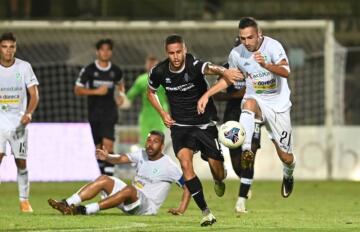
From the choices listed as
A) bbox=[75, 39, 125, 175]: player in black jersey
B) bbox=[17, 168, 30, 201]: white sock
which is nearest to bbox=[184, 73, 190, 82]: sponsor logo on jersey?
bbox=[17, 168, 30, 201]: white sock

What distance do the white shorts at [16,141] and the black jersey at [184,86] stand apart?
2420mm

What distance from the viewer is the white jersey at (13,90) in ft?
43.8

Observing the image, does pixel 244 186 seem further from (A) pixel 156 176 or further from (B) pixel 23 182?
(B) pixel 23 182

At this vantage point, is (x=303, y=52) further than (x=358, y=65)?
No

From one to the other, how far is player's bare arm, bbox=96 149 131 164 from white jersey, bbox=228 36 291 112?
1.63m

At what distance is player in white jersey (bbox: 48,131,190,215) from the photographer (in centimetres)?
1233

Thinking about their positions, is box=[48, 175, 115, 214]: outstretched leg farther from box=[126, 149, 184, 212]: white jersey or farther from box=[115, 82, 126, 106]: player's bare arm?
box=[115, 82, 126, 106]: player's bare arm

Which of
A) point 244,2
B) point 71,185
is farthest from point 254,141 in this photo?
point 244,2

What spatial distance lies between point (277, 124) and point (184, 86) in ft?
5.27

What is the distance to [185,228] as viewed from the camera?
35.0ft

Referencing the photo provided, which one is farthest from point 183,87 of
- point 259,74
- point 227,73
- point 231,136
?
point 259,74

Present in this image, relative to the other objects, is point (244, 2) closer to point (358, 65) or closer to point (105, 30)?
point (358, 65)

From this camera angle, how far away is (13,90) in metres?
13.4

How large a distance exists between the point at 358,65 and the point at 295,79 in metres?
3.46
